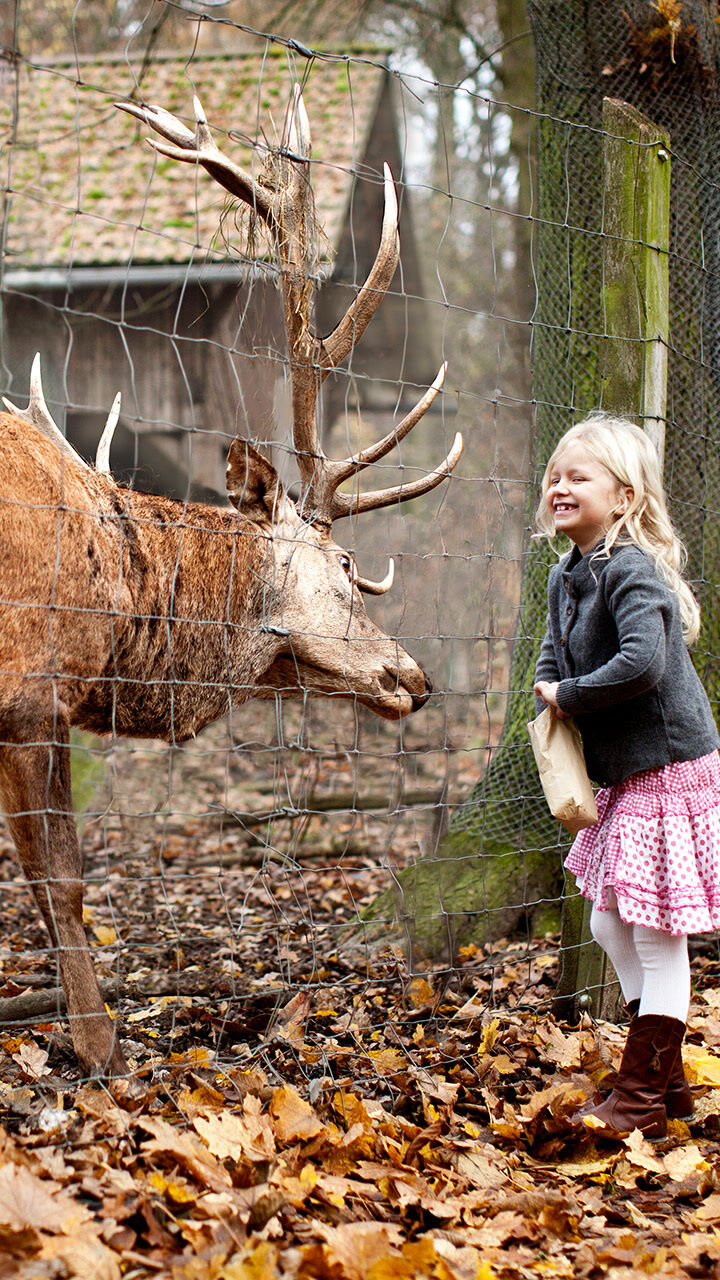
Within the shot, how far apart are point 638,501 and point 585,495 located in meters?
0.15

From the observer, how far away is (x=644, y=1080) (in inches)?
110

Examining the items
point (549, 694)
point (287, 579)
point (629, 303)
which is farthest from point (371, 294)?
point (549, 694)

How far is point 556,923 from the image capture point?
436cm

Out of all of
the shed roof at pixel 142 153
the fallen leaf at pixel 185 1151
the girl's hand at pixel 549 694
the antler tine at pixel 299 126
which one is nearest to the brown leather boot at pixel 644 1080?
the girl's hand at pixel 549 694

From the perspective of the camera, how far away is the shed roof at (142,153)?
1007 centimetres

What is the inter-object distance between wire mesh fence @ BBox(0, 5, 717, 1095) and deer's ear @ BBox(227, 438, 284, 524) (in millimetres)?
160

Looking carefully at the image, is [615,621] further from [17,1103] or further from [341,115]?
[341,115]

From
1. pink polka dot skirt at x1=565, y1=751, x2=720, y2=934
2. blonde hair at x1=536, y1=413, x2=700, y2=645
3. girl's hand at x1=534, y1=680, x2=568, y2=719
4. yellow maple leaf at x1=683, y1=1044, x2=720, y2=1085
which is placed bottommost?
yellow maple leaf at x1=683, y1=1044, x2=720, y2=1085

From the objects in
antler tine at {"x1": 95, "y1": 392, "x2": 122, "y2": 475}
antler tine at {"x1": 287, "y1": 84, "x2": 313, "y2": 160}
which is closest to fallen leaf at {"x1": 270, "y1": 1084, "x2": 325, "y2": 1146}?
antler tine at {"x1": 95, "y1": 392, "x2": 122, "y2": 475}

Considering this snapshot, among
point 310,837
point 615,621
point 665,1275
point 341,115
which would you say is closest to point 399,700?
point 615,621

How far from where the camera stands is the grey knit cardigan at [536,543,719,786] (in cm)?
275

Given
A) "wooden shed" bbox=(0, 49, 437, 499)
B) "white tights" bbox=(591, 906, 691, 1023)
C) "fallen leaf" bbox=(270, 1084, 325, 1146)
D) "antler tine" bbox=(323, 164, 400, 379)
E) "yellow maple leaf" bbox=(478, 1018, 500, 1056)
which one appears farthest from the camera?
"wooden shed" bbox=(0, 49, 437, 499)

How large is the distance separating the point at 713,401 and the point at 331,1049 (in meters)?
2.97

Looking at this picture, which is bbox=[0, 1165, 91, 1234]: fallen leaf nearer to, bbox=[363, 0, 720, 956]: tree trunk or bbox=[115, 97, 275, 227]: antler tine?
bbox=[363, 0, 720, 956]: tree trunk
